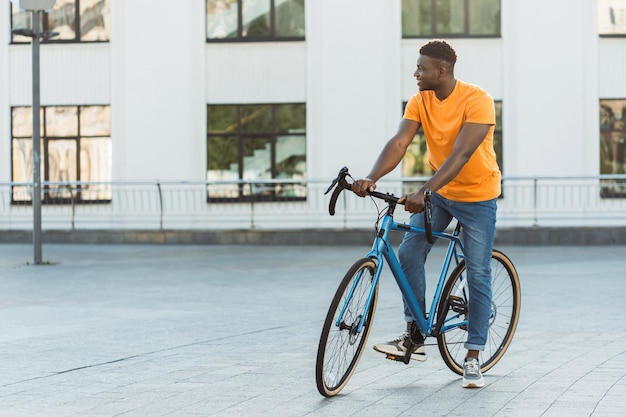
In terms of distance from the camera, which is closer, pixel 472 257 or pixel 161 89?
pixel 472 257

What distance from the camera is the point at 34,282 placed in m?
14.8

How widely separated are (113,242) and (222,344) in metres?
16.7

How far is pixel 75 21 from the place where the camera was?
2767cm

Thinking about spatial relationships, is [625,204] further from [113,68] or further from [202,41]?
[113,68]

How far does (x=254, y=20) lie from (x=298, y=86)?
173 centimetres

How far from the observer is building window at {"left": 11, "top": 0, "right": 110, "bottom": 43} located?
90.1ft

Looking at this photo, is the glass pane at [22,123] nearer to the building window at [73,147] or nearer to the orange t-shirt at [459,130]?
the building window at [73,147]

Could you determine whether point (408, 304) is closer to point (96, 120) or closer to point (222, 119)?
point (222, 119)

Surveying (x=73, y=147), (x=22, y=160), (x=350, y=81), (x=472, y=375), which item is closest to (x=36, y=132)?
(x=73, y=147)

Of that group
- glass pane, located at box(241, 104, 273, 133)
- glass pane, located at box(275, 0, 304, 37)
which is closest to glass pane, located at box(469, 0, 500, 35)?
glass pane, located at box(275, 0, 304, 37)

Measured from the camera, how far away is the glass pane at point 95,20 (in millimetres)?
27438

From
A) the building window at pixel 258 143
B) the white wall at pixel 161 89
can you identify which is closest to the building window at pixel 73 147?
the white wall at pixel 161 89

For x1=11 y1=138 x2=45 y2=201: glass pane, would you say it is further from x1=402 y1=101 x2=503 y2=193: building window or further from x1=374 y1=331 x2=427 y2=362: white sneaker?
x1=374 y1=331 x2=427 y2=362: white sneaker

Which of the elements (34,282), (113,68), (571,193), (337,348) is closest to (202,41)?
(113,68)
